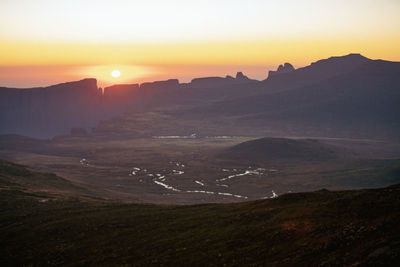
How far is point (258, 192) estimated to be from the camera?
188m

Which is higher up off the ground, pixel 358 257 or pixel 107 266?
pixel 358 257

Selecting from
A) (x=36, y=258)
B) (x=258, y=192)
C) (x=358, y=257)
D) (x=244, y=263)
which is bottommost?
(x=258, y=192)

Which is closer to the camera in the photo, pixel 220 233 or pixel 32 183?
pixel 220 233

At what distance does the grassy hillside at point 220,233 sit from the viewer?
42812mm

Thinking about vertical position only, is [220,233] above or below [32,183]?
above

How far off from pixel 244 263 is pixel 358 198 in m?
20.3

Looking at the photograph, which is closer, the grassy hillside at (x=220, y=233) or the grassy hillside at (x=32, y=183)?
the grassy hillside at (x=220, y=233)

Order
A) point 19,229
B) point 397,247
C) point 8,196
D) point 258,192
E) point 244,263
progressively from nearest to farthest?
point 397,247 → point 244,263 → point 19,229 → point 8,196 → point 258,192

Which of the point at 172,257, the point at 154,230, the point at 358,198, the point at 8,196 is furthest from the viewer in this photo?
the point at 8,196

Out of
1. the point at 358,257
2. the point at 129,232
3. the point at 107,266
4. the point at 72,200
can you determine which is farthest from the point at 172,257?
the point at 72,200

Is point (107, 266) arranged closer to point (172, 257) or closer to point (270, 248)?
point (172, 257)

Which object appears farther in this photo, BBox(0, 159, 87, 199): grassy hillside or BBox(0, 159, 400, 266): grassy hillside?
BBox(0, 159, 87, 199): grassy hillside

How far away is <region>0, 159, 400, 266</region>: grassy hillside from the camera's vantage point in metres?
42.8

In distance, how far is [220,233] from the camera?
5972 cm
